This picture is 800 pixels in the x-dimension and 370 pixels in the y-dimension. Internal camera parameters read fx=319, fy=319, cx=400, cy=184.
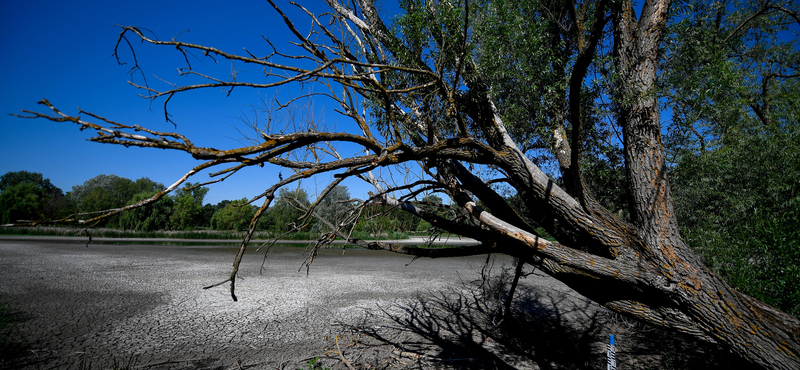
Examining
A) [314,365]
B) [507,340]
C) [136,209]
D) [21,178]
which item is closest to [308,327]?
[314,365]

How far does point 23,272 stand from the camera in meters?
9.32

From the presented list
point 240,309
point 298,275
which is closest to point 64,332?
point 240,309

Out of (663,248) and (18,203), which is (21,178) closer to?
(18,203)

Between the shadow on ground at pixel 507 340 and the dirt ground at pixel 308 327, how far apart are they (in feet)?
0.09

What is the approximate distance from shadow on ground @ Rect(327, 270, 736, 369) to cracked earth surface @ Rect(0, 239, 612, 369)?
1.61ft

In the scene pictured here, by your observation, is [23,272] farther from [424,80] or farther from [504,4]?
[504,4]

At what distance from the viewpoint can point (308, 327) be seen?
575 cm

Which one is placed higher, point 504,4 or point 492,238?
point 504,4

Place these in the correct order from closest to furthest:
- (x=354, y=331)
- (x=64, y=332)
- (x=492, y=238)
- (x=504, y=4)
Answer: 1. (x=492, y=238)
2. (x=504, y=4)
3. (x=64, y=332)
4. (x=354, y=331)

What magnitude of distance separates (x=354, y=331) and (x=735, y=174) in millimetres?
8144

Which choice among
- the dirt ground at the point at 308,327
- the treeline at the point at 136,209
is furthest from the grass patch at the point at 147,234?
the dirt ground at the point at 308,327

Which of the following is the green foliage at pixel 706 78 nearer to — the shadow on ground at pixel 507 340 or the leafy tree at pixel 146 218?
the shadow on ground at pixel 507 340

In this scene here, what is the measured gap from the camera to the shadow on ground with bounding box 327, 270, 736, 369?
182 inches

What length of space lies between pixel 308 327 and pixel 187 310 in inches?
109
